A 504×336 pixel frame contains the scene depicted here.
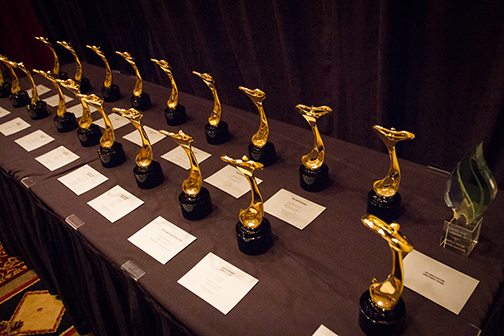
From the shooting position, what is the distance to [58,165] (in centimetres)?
121

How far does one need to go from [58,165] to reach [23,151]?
0.21 m

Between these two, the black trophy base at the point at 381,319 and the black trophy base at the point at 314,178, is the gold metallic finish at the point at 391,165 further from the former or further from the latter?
the black trophy base at the point at 381,319

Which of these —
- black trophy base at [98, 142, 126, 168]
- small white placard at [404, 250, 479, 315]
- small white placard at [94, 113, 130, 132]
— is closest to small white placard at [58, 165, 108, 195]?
black trophy base at [98, 142, 126, 168]

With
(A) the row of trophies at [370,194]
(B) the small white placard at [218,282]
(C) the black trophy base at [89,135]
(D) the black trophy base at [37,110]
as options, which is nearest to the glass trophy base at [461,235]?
(A) the row of trophies at [370,194]

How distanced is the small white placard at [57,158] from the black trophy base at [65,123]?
129 mm

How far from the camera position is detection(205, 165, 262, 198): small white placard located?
3.26 ft

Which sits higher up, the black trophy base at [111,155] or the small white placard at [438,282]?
the black trophy base at [111,155]

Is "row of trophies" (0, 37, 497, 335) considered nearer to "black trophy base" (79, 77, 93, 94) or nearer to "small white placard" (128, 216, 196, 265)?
"small white placard" (128, 216, 196, 265)

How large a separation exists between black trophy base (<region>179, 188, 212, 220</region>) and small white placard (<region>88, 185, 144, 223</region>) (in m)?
0.16

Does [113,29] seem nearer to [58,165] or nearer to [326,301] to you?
[58,165]

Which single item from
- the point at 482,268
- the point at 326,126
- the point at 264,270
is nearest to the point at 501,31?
the point at 482,268

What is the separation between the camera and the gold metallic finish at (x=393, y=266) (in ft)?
1.82

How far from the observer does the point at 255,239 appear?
2.55ft

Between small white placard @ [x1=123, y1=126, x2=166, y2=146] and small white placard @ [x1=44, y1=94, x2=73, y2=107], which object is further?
small white placard @ [x1=44, y1=94, x2=73, y2=107]
